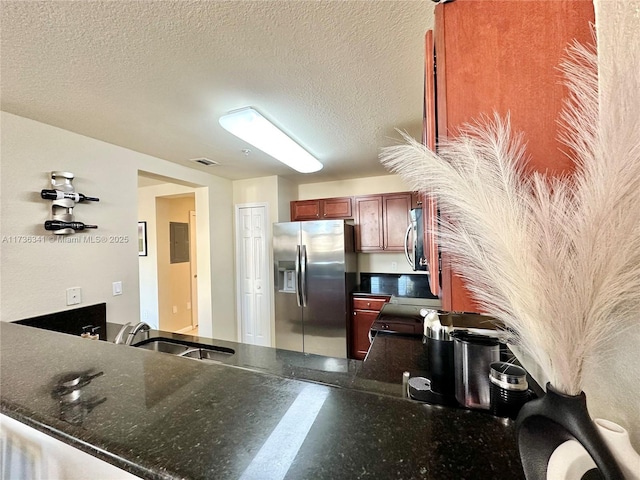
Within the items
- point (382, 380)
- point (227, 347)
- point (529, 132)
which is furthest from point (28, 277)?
point (529, 132)

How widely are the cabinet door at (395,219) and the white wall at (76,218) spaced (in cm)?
250

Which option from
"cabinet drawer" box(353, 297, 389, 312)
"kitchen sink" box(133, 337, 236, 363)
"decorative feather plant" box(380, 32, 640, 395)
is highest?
"decorative feather plant" box(380, 32, 640, 395)

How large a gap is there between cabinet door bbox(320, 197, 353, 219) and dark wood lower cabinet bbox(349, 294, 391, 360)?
1.13 meters

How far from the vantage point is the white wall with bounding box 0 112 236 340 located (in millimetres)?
1718

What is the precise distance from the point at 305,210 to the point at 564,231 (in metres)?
3.45

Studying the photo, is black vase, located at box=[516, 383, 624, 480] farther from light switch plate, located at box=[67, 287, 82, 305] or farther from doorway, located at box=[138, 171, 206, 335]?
doorway, located at box=[138, 171, 206, 335]

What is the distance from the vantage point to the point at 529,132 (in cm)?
62

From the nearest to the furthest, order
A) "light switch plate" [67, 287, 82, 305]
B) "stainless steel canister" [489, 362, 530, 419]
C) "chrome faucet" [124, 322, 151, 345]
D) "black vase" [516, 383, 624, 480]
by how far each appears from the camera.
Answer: "black vase" [516, 383, 624, 480] → "stainless steel canister" [489, 362, 530, 419] → "chrome faucet" [124, 322, 151, 345] → "light switch plate" [67, 287, 82, 305]

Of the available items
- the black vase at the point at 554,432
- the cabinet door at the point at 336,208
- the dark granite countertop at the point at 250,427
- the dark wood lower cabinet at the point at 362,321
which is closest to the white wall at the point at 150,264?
the cabinet door at the point at 336,208

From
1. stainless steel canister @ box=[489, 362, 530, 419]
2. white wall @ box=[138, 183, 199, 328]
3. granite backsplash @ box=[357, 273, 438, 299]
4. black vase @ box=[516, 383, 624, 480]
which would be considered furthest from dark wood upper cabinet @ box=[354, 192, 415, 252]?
white wall @ box=[138, 183, 199, 328]

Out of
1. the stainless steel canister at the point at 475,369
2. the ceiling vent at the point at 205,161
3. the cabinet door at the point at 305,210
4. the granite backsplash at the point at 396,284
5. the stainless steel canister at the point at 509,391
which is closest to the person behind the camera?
the stainless steel canister at the point at 509,391

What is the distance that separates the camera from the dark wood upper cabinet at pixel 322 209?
11.7 ft

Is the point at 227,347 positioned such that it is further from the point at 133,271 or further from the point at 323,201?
the point at 323,201

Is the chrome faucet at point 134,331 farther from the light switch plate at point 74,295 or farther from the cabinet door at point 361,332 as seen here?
the cabinet door at point 361,332
